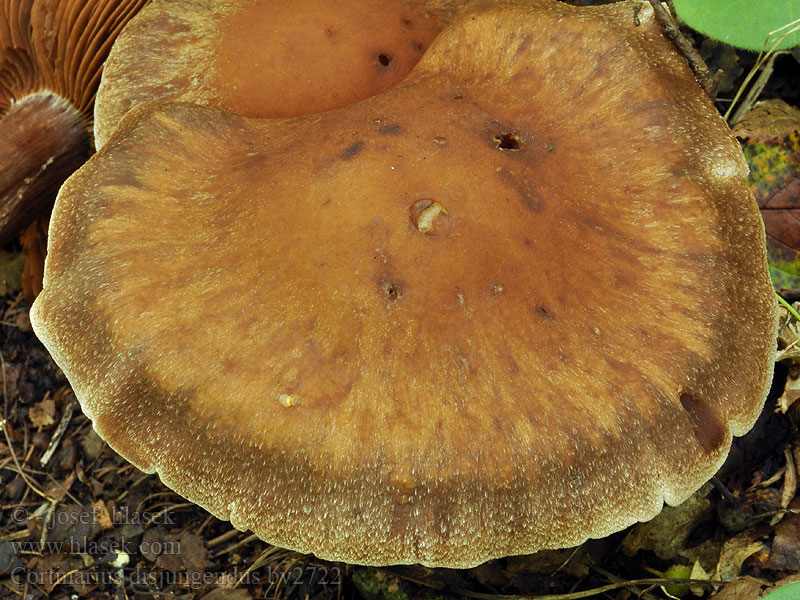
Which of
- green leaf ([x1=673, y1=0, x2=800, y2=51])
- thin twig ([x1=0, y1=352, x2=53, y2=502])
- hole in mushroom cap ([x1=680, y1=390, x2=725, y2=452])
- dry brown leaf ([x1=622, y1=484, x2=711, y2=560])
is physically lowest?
thin twig ([x1=0, y1=352, x2=53, y2=502])

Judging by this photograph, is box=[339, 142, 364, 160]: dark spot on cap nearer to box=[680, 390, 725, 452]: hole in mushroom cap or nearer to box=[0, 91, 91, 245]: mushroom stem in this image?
box=[680, 390, 725, 452]: hole in mushroom cap

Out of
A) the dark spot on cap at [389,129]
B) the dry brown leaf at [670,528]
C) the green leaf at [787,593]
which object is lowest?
the dry brown leaf at [670,528]

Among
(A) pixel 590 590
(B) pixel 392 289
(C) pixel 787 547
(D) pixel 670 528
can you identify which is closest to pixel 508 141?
(B) pixel 392 289

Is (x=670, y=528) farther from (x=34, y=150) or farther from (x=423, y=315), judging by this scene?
(x=34, y=150)

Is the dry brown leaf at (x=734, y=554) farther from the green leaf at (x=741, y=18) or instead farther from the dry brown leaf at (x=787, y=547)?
the green leaf at (x=741, y=18)

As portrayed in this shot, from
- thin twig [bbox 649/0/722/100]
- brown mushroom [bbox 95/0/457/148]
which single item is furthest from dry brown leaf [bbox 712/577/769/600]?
brown mushroom [bbox 95/0/457/148]

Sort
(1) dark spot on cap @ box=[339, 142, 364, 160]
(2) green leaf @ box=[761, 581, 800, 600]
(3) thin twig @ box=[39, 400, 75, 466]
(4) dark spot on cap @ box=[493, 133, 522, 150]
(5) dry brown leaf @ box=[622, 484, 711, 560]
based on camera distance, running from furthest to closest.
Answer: (3) thin twig @ box=[39, 400, 75, 466] → (5) dry brown leaf @ box=[622, 484, 711, 560] → (4) dark spot on cap @ box=[493, 133, 522, 150] → (1) dark spot on cap @ box=[339, 142, 364, 160] → (2) green leaf @ box=[761, 581, 800, 600]

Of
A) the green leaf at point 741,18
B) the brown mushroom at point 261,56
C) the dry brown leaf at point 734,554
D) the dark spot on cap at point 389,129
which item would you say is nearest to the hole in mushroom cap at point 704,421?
the dry brown leaf at point 734,554
